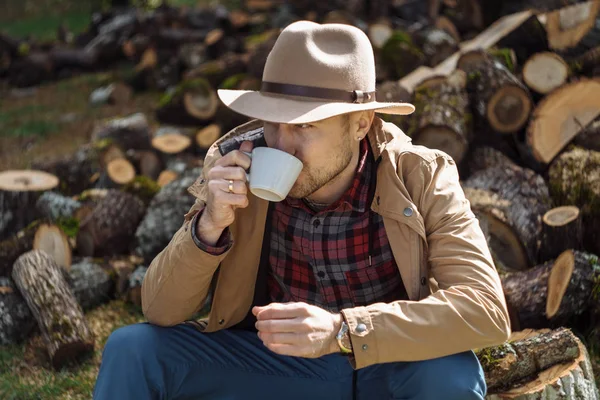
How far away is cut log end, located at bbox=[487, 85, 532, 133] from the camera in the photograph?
4.82 meters

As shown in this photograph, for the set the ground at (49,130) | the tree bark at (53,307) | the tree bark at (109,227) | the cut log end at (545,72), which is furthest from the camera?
the cut log end at (545,72)

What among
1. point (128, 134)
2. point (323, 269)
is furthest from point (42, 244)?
point (323, 269)

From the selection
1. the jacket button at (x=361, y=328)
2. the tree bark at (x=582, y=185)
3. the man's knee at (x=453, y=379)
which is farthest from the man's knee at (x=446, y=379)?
the tree bark at (x=582, y=185)

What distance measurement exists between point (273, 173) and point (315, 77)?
371mm

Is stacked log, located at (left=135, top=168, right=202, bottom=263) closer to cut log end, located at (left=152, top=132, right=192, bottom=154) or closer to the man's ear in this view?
cut log end, located at (left=152, top=132, right=192, bottom=154)

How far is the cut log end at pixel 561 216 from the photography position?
12.3ft

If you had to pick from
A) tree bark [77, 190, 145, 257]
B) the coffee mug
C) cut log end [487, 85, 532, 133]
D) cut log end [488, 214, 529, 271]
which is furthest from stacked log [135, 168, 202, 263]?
the coffee mug

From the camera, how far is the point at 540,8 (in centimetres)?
752

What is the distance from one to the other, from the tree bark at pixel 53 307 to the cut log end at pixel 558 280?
2.28 metres

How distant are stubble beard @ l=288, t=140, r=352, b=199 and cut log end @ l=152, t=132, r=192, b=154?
3.77 m

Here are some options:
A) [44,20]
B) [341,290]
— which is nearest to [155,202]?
[341,290]

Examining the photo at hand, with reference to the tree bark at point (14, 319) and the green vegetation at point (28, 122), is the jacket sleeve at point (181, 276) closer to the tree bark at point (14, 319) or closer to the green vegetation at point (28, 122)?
the tree bark at point (14, 319)

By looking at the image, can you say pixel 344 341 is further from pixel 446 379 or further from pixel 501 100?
pixel 501 100

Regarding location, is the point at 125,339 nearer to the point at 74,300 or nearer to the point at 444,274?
the point at 444,274
